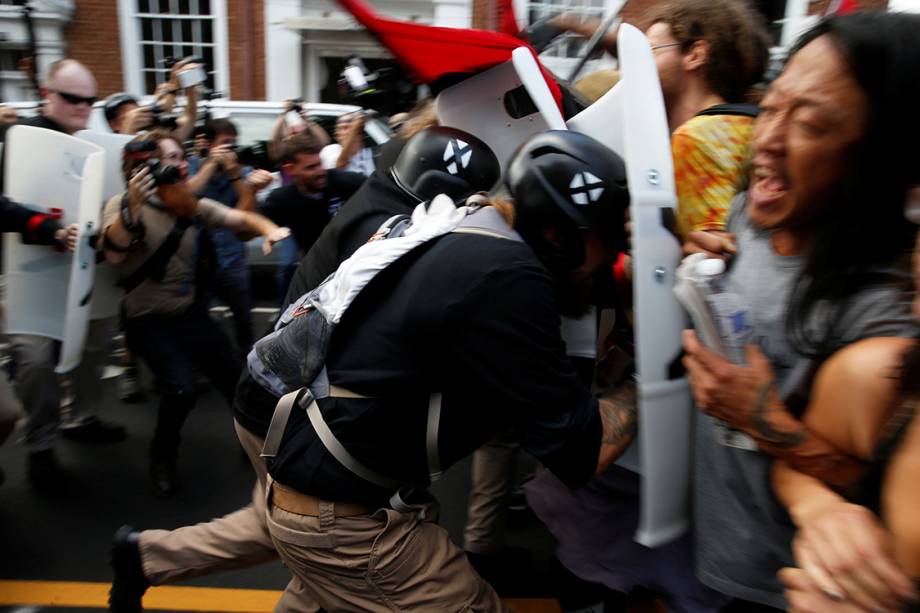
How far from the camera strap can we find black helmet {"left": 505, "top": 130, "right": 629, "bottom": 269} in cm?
226

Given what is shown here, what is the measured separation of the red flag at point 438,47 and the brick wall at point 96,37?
10451 millimetres

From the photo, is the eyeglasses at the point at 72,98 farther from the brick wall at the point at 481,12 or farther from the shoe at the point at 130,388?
the brick wall at the point at 481,12

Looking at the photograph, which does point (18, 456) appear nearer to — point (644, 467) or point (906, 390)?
point (644, 467)

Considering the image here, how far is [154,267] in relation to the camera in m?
3.28

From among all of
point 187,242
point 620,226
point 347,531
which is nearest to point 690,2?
point 620,226

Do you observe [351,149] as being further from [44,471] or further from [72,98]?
[44,471]

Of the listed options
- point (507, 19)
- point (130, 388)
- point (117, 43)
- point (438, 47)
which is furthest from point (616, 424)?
point (117, 43)

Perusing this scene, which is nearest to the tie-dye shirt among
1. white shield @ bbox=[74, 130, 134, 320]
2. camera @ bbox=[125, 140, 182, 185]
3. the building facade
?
camera @ bbox=[125, 140, 182, 185]

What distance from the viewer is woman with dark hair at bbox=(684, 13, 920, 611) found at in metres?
1.14

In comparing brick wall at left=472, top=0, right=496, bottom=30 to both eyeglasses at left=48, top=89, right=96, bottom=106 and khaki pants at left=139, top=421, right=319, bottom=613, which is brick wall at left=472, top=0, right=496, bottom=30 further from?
khaki pants at left=139, top=421, right=319, bottom=613

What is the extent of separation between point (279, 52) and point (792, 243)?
10.6m

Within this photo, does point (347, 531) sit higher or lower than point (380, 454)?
lower

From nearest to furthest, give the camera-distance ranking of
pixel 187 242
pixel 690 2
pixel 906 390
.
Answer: pixel 906 390, pixel 690 2, pixel 187 242

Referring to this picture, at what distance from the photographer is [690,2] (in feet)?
6.95
